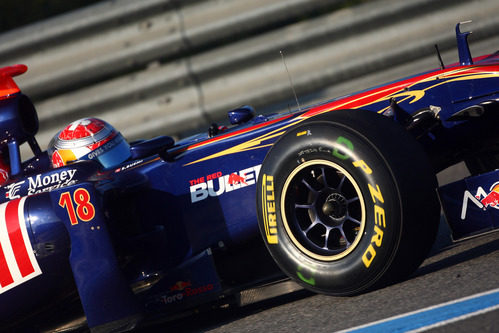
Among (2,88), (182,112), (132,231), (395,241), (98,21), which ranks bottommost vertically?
(395,241)

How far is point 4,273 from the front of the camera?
169 inches

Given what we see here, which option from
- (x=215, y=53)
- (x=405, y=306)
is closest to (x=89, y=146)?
(x=215, y=53)

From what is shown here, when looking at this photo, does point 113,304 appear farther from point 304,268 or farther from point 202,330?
point 304,268

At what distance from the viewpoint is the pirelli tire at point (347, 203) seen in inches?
143

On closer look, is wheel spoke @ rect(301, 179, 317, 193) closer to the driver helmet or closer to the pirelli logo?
the pirelli logo

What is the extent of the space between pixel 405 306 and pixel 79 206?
69.0 inches

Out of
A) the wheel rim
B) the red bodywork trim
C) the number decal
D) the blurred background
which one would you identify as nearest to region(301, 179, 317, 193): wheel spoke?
the wheel rim

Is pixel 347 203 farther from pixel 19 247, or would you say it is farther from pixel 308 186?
pixel 19 247

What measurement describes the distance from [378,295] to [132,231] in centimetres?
153

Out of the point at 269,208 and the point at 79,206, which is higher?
the point at 79,206

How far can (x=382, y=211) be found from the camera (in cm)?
364

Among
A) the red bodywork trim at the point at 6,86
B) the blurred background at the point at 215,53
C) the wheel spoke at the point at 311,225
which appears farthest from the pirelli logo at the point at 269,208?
the blurred background at the point at 215,53

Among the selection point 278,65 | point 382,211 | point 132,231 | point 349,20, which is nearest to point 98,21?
point 278,65

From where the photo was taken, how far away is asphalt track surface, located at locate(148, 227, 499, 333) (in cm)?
319
